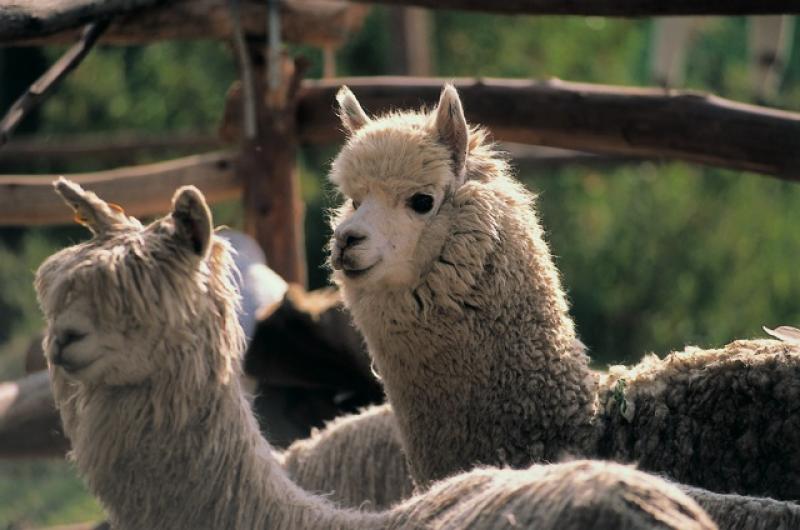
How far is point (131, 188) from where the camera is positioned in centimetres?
716

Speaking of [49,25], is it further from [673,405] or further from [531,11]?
[673,405]

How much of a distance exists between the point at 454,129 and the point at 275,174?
2.91 m

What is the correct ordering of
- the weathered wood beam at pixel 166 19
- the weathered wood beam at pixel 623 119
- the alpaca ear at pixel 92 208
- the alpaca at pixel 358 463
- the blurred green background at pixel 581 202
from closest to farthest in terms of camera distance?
the alpaca ear at pixel 92 208, the weathered wood beam at pixel 166 19, the alpaca at pixel 358 463, the weathered wood beam at pixel 623 119, the blurred green background at pixel 581 202

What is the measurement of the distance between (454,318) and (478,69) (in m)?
11.5

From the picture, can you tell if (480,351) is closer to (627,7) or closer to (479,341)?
(479,341)

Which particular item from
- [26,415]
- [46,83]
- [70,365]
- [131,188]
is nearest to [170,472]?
[70,365]

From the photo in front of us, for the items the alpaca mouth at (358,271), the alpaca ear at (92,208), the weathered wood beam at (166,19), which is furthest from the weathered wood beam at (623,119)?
the alpaca ear at (92,208)

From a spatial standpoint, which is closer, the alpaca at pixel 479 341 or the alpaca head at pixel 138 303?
the alpaca head at pixel 138 303

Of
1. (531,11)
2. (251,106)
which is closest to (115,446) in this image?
(531,11)

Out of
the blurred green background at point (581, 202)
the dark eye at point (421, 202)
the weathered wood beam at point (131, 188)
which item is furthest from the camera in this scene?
the blurred green background at point (581, 202)

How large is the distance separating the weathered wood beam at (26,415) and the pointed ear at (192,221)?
3238 millimetres

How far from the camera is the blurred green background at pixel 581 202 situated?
1245 centimetres

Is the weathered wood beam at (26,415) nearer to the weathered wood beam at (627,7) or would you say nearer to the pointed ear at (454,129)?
the weathered wood beam at (627,7)

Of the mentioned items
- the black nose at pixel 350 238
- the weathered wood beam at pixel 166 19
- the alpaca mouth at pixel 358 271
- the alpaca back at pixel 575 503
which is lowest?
the alpaca back at pixel 575 503
